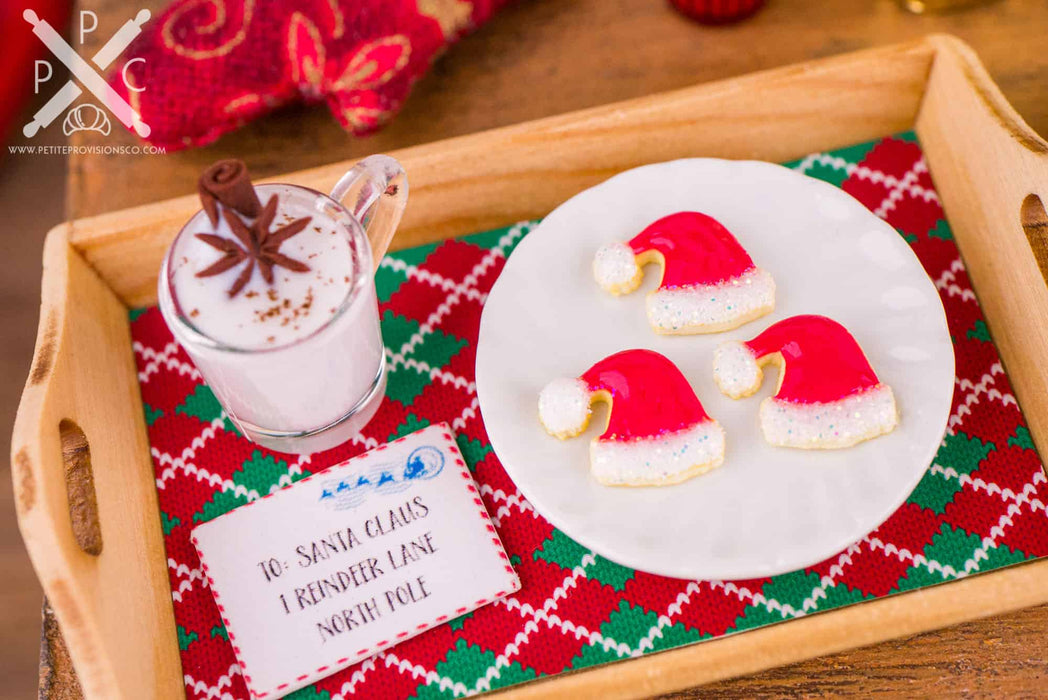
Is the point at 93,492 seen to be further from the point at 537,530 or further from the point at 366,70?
the point at 366,70

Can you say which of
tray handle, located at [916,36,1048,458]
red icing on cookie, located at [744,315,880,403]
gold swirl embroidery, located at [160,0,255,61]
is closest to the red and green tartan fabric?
tray handle, located at [916,36,1048,458]

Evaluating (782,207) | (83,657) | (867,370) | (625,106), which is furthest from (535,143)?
(83,657)

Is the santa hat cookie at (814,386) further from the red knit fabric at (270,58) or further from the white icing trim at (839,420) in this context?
the red knit fabric at (270,58)

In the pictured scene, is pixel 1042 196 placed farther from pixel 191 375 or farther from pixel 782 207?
pixel 191 375

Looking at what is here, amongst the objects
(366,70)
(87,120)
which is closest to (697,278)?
(366,70)

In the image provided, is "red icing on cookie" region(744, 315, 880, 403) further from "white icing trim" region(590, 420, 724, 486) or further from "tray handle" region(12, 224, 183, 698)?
"tray handle" region(12, 224, 183, 698)

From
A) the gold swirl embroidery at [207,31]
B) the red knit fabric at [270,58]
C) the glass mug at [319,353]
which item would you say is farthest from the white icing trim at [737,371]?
the gold swirl embroidery at [207,31]
